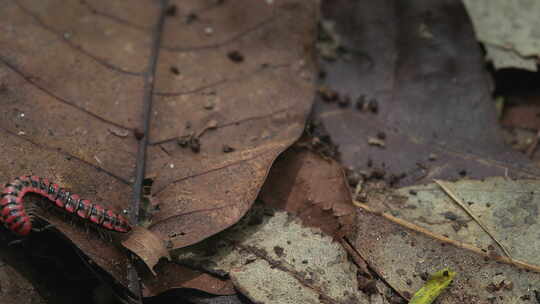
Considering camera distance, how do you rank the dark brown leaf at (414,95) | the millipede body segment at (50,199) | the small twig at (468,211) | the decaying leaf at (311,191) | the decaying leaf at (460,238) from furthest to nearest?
the dark brown leaf at (414,95) < the decaying leaf at (311,191) < the small twig at (468,211) < the decaying leaf at (460,238) < the millipede body segment at (50,199)

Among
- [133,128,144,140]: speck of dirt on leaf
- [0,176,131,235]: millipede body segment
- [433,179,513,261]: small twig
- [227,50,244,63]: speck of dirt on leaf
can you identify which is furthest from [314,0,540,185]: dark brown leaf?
[0,176,131,235]: millipede body segment

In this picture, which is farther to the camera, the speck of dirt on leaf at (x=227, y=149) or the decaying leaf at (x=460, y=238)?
the speck of dirt on leaf at (x=227, y=149)

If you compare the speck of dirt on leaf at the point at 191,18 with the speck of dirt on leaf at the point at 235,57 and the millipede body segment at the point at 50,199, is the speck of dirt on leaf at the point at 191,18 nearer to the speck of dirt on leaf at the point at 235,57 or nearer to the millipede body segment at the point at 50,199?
the speck of dirt on leaf at the point at 235,57

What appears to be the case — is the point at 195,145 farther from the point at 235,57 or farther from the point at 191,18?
the point at 191,18

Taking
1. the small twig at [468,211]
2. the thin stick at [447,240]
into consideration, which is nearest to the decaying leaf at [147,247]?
the thin stick at [447,240]

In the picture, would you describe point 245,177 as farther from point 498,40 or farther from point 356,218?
point 498,40

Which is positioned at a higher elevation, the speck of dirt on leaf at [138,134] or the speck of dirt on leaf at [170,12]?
the speck of dirt on leaf at [170,12]

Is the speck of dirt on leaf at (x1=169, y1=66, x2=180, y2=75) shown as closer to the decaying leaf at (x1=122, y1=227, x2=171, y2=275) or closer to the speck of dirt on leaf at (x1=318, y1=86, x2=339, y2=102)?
the speck of dirt on leaf at (x1=318, y1=86, x2=339, y2=102)
